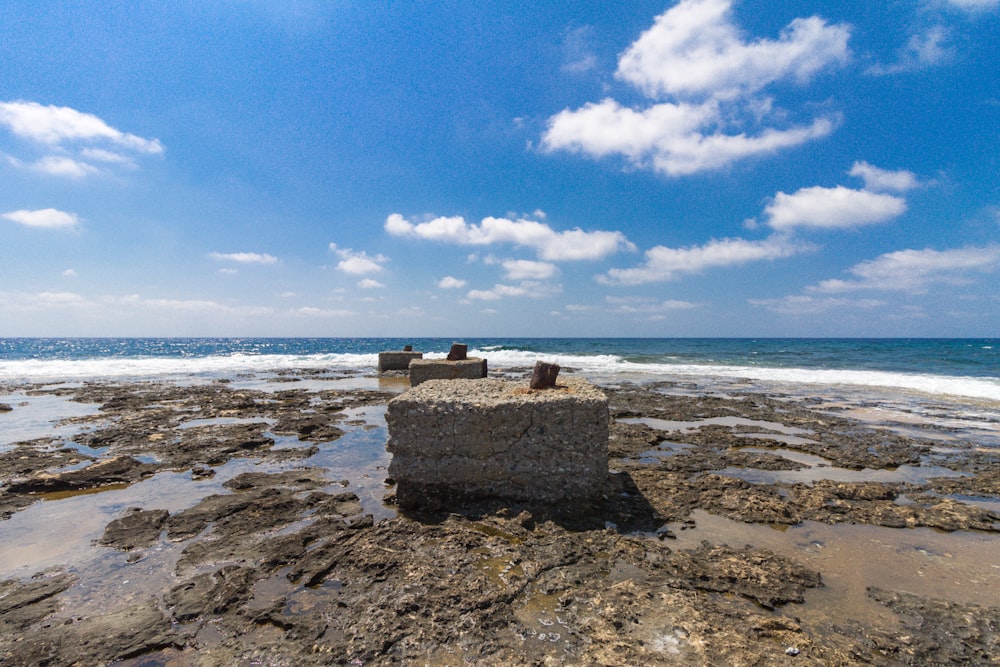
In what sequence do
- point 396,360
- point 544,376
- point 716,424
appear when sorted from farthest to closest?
1. point 396,360
2. point 716,424
3. point 544,376

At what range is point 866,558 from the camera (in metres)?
3.83

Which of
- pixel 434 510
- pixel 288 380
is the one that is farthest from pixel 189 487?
pixel 288 380

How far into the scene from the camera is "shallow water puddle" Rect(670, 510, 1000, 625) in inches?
124

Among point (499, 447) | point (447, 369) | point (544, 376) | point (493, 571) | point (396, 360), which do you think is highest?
point (544, 376)

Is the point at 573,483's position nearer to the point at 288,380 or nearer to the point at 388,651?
the point at 388,651

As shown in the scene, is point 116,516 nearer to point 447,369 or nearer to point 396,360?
point 447,369

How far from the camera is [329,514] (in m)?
4.65

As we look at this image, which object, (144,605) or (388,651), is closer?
(388,651)

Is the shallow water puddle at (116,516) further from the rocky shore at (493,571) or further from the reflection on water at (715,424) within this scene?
the reflection on water at (715,424)

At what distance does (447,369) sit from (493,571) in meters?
8.85

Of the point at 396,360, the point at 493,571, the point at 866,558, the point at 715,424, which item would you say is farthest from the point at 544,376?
the point at 396,360

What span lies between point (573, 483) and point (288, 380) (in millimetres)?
17771

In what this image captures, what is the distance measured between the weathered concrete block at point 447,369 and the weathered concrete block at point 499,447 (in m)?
6.97

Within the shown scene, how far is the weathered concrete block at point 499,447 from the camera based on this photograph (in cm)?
468
